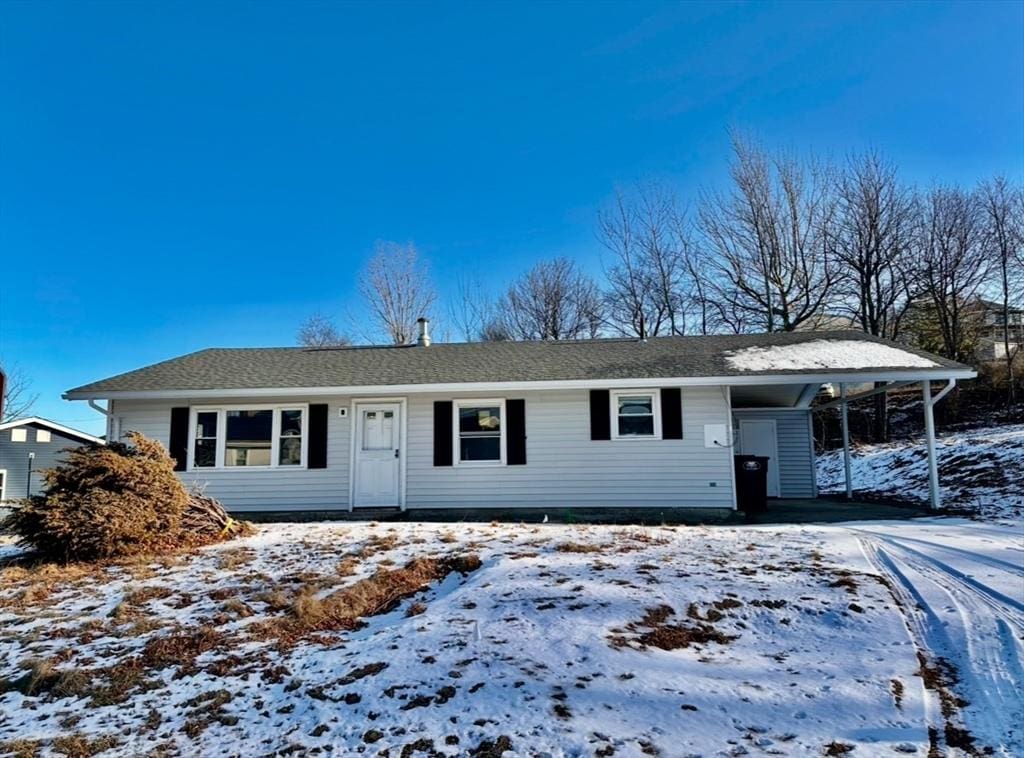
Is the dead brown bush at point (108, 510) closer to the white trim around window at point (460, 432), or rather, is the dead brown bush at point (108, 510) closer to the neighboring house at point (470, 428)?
the neighboring house at point (470, 428)

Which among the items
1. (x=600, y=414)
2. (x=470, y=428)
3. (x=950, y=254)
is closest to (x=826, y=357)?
(x=600, y=414)

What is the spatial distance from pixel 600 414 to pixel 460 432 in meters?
2.65

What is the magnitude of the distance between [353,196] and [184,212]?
494cm

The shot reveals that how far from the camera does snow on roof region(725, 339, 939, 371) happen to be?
10.2m

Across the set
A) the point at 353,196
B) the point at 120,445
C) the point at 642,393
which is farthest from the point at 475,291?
the point at 120,445

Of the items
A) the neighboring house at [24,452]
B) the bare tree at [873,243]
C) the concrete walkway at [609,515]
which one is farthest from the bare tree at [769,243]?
the neighboring house at [24,452]

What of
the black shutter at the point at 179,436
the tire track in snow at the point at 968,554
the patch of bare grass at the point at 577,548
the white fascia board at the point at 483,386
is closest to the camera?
the tire track in snow at the point at 968,554

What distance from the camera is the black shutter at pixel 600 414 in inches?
420

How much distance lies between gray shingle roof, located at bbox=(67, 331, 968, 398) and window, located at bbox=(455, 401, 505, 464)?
0.62m

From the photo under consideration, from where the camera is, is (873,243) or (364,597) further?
(873,243)

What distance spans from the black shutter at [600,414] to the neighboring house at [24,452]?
2161 cm

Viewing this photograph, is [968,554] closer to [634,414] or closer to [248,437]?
[634,414]

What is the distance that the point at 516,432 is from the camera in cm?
1087

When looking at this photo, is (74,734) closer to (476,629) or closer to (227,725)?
(227,725)
